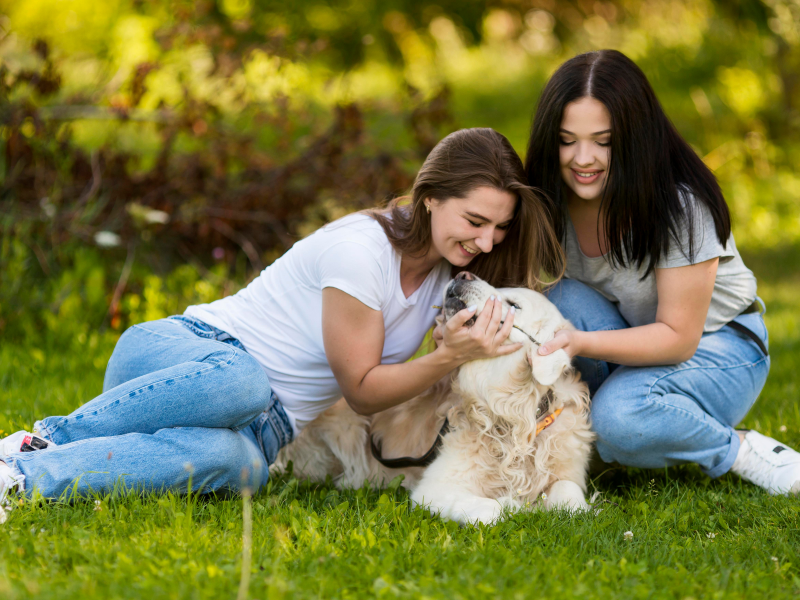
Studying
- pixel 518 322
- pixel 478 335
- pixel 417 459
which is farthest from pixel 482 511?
pixel 518 322

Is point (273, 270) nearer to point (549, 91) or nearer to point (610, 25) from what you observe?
point (549, 91)

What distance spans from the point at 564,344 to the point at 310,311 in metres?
1.02

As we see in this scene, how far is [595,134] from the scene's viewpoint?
281cm

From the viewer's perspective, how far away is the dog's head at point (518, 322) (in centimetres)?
278

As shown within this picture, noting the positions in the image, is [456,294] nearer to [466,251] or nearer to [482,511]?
[466,251]

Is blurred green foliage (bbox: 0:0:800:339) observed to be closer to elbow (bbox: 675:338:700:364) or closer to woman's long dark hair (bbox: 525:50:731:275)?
woman's long dark hair (bbox: 525:50:731:275)

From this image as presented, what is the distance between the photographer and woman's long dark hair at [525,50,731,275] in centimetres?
278

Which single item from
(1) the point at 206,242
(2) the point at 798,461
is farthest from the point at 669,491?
(1) the point at 206,242

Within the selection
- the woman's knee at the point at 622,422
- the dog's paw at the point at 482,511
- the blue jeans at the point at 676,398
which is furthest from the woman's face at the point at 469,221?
the dog's paw at the point at 482,511

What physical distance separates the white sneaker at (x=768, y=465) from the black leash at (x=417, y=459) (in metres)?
1.20

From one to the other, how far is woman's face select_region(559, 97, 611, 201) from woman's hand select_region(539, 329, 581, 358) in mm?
558

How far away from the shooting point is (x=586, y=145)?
2.83 meters

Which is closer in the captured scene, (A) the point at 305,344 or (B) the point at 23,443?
(B) the point at 23,443

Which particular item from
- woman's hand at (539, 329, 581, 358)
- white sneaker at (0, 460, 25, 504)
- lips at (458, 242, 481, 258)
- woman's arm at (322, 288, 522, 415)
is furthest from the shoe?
woman's hand at (539, 329, 581, 358)
